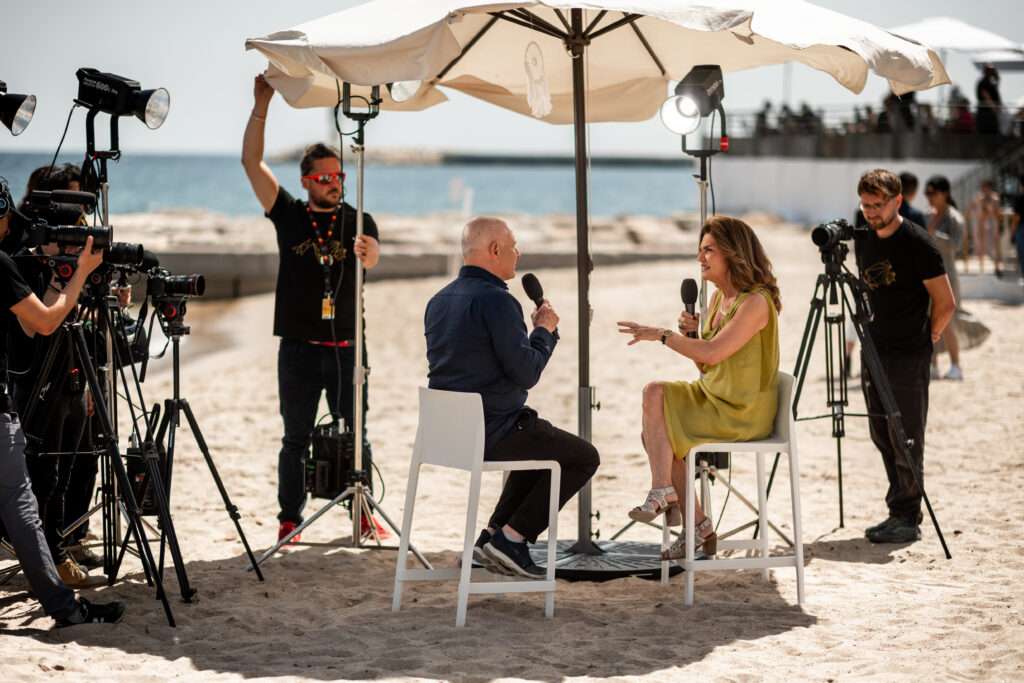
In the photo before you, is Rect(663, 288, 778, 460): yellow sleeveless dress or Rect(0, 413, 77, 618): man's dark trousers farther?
Rect(663, 288, 778, 460): yellow sleeveless dress

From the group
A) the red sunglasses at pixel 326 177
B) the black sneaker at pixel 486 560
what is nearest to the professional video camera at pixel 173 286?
the red sunglasses at pixel 326 177

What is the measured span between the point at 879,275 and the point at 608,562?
192 cm

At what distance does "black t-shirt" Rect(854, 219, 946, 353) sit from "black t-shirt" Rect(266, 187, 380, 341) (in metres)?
2.37

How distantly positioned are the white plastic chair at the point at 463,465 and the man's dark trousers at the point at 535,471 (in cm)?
9

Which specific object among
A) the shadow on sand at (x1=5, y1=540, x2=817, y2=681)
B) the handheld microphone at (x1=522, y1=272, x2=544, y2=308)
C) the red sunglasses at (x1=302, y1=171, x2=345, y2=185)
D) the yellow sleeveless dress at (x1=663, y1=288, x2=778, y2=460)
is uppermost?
the red sunglasses at (x1=302, y1=171, x2=345, y2=185)

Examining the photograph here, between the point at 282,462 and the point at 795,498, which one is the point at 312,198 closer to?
the point at 282,462

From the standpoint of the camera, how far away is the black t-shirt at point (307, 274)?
6238mm

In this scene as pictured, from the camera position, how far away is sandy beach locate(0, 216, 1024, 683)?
443 cm

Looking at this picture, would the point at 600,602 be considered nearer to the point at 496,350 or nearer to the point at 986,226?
the point at 496,350

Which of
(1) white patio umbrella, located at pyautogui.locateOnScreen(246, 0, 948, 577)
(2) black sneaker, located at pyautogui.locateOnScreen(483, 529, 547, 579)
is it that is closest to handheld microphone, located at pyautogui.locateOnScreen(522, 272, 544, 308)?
(1) white patio umbrella, located at pyautogui.locateOnScreen(246, 0, 948, 577)

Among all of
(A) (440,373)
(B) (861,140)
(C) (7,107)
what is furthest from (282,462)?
(B) (861,140)

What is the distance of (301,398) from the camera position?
630 cm

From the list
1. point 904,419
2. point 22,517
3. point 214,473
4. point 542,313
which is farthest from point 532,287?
point 904,419

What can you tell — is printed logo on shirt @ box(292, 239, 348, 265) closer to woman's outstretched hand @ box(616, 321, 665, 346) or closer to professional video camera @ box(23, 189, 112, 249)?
professional video camera @ box(23, 189, 112, 249)
